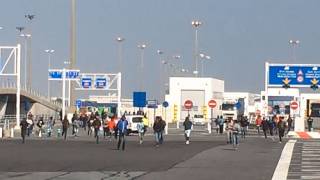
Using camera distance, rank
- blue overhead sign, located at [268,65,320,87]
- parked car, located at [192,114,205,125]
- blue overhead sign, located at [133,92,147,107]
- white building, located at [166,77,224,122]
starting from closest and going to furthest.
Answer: blue overhead sign, located at [268,65,320,87], blue overhead sign, located at [133,92,147,107], white building, located at [166,77,224,122], parked car, located at [192,114,205,125]

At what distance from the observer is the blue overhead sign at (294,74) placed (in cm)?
6328

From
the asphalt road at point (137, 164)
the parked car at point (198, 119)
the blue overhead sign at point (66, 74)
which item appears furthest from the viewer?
the parked car at point (198, 119)

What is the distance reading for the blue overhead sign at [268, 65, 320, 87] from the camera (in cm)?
6328

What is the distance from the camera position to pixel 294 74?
63219 mm

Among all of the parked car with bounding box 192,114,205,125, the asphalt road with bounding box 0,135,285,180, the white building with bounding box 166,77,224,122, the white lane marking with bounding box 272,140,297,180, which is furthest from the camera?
the parked car with bounding box 192,114,205,125

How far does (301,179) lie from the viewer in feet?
68.8

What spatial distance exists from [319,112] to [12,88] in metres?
41.4

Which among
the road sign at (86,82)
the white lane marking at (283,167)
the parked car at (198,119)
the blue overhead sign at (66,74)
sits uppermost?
the blue overhead sign at (66,74)

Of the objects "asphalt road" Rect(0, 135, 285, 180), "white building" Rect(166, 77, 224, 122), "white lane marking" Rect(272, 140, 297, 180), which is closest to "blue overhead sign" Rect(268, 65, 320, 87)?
"white building" Rect(166, 77, 224, 122)

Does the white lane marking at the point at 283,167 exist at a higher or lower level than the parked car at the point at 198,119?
lower

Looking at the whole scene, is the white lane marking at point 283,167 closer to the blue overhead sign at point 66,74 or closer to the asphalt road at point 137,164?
the asphalt road at point 137,164

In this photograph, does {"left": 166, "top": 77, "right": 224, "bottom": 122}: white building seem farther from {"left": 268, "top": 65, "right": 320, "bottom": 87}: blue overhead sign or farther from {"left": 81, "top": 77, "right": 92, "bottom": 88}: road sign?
{"left": 268, "top": 65, "right": 320, "bottom": 87}: blue overhead sign

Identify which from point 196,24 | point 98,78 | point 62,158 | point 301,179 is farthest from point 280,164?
point 196,24

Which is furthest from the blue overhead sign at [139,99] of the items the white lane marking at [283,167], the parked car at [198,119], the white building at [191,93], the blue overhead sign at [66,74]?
the white lane marking at [283,167]
